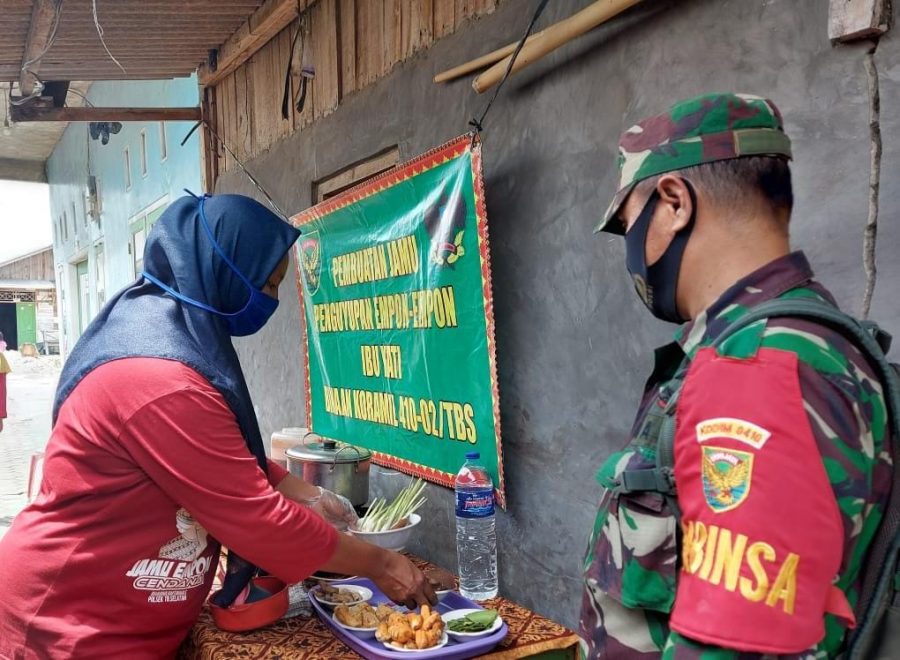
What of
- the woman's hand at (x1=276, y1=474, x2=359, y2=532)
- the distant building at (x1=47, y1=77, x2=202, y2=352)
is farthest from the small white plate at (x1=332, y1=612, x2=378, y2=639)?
the distant building at (x1=47, y1=77, x2=202, y2=352)

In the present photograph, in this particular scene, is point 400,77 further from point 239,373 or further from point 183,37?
point 183,37

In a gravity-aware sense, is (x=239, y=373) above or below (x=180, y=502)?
above

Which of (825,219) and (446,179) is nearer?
(825,219)

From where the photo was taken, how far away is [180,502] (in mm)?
1735

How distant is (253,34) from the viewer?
4.56 m

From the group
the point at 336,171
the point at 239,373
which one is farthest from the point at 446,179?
the point at 336,171

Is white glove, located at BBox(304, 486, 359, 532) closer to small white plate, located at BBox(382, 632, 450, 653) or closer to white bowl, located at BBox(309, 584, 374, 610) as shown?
white bowl, located at BBox(309, 584, 374, 610)

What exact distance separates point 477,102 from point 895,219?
62.4 inches

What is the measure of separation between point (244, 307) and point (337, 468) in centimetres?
103

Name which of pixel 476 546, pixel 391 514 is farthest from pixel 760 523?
pixel 391 514

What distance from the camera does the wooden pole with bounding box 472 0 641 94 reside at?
1969mm

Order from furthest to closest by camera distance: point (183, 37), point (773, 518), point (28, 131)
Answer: point (28, 131)
point (183, 37)
point (773, 518)

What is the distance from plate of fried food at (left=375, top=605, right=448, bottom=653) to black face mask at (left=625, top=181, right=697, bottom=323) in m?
1.11

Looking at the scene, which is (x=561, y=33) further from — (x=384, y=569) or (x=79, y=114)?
(x=79, y=114)
